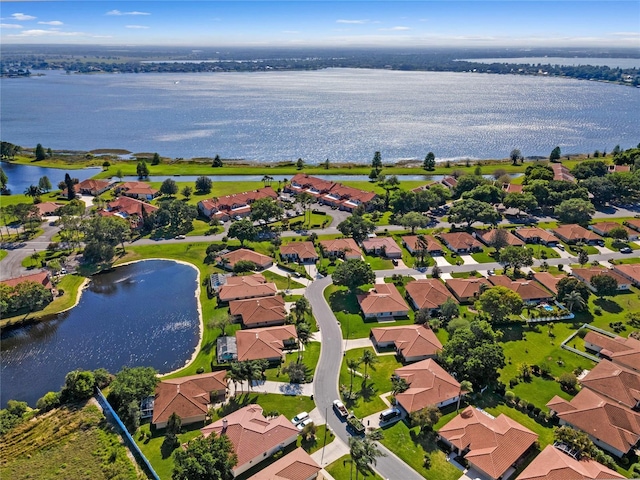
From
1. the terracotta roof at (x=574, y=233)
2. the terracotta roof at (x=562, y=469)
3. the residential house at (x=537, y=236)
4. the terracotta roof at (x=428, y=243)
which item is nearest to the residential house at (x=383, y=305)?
the terracotta roof at (x=428, y=243)

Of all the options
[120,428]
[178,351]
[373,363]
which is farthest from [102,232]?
[373,363]

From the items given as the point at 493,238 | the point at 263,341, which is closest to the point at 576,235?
the point at 493,238

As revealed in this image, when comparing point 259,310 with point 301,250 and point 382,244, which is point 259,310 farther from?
point 382,244

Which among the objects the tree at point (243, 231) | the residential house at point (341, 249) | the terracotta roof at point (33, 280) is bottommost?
the terracotta roof at point (33, 280)

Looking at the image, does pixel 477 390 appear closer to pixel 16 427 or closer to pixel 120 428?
pixel 120 428

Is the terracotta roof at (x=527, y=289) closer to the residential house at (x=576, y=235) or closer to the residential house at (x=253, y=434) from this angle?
the residential house at (x=576, y=235)

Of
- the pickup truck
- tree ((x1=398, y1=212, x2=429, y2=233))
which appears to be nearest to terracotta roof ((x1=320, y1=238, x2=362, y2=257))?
tree ((x1=398, y1=212, x2=429, y2=233))
